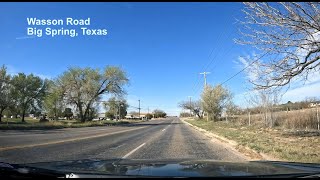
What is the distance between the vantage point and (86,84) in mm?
63719

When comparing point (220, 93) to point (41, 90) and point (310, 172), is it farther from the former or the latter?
point (310, 172)

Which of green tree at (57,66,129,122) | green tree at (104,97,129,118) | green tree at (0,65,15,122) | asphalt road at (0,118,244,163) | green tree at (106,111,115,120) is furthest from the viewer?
green tree at (106,111,115,120)

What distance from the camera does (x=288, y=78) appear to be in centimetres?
1781

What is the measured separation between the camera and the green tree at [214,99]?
213 ft

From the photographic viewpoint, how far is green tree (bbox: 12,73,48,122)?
66938 millimetres

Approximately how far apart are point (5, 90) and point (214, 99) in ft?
110

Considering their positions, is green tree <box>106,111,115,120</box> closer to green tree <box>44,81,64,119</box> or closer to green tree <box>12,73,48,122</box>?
green tree <box>44,81,64,119</box>

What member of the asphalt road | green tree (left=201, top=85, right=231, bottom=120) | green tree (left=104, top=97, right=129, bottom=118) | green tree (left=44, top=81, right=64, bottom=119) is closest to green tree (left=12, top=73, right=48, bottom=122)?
green tree (left=44, top=81, right=64, bottom=119)

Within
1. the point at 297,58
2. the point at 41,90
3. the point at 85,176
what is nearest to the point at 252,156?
the point at 297,58

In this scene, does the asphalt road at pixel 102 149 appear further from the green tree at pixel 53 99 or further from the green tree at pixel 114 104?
the green tree at pixel 114 104

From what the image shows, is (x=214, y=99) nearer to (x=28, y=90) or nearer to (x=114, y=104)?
(x=28, y=90)

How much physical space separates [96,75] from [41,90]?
15.8 meters

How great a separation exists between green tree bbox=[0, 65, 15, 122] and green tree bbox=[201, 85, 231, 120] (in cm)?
3190

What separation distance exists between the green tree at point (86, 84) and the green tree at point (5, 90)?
885cm
